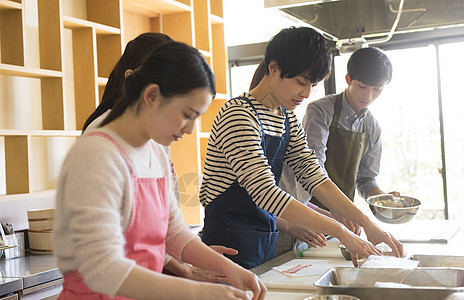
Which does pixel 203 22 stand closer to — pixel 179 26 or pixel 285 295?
pixel 179 26

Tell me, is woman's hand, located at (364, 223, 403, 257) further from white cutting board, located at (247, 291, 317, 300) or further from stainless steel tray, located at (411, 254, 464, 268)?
white cutting board, located at (247, 291, 317, 300)

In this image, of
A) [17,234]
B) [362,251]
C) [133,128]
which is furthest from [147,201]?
[17,234]

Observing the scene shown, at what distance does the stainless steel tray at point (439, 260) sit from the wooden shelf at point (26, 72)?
189 cm

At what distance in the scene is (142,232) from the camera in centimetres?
106

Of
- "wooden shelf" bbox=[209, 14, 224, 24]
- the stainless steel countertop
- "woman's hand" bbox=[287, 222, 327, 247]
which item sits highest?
"wooden shelf" bbox=[209, 14, 224, 24]

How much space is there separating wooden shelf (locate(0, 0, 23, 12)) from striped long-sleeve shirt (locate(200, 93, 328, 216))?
133cm

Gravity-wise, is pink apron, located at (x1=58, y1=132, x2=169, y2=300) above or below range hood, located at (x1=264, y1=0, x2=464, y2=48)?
below

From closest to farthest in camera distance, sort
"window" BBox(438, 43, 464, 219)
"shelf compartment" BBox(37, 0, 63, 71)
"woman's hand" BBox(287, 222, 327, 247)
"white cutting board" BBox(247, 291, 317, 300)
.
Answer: "white cutting board" BBox(247, 291, 317, 300)
"woman's hand" BBox(287, 222, 327, 247)
"shelf compartment" BBox(37, 0, 63, 71)
"window" BBox(438, 43, 464, 219)

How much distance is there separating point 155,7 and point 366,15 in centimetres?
202

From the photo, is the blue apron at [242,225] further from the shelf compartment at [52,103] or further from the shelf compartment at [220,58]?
the shelf compartment at [220,58]

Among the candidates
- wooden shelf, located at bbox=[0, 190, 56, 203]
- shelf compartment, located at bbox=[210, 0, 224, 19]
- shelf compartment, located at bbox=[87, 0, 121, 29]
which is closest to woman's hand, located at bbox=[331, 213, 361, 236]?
wooden shelf, located at bbox=[0, 190, 56, 203]

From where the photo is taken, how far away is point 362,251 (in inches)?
59.5

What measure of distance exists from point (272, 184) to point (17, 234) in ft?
4.68

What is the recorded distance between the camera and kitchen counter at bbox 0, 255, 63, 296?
1950 millimetres
